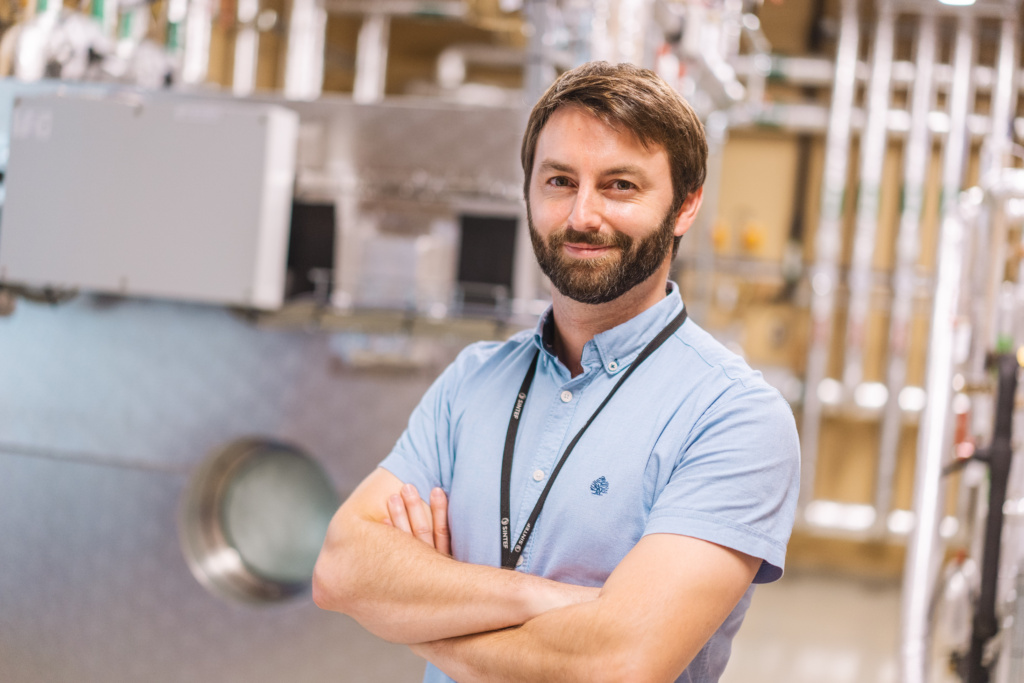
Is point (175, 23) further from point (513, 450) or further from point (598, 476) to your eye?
point (598, 476)

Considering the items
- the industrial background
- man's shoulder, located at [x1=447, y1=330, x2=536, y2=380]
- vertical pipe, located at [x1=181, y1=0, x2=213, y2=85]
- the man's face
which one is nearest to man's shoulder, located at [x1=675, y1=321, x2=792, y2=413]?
the man's face

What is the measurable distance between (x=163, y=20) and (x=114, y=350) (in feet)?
4.77

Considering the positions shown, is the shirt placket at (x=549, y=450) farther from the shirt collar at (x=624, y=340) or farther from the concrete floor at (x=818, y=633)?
the concrete floor at (x=818, y=633)

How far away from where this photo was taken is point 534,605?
1208 millimetres

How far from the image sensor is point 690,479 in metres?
1.20

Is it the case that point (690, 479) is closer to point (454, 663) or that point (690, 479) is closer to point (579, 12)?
point (454, 663)

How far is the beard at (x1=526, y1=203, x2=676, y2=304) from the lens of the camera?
1307 mm

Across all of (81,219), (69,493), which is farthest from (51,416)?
(81,219)

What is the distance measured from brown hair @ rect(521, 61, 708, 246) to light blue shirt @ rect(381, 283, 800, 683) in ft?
0.65

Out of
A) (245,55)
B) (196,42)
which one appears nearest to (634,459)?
(196,42)

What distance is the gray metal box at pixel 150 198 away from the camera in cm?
240

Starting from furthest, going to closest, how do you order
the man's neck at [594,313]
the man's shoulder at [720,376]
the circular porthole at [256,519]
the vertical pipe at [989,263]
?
the circular porthole at [256,519] → the vertical pipe at [989,263] → the man's neck at [594,313] → the man's shoulder at [720,376]

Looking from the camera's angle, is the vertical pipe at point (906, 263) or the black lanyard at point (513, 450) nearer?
the black lanyard at point (513, 450)

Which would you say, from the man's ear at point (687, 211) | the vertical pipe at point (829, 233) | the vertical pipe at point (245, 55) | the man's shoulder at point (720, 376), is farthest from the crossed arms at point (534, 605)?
the vertical pipe at point (829, 233)
